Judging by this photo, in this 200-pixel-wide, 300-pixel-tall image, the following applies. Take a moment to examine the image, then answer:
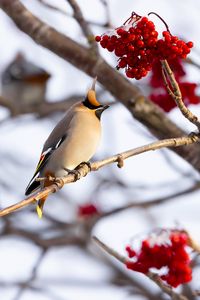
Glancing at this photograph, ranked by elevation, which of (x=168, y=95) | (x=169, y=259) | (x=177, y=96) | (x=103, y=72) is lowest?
(x=169, y=259)

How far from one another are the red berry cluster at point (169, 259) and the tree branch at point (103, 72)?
1.65 feet

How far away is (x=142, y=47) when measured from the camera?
260 centimetres

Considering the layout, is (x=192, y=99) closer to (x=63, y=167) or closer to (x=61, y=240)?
(x=63, y=167)

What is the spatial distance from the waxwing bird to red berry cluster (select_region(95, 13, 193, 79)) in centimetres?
144

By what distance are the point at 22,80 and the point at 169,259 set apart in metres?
5.95

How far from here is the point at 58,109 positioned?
6344mm

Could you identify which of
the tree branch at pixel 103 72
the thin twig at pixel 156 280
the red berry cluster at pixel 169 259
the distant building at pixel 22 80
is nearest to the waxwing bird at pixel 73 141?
the tree branch at pixel 103 72

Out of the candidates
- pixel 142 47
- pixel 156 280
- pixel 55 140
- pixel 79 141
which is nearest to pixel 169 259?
pixel 156 280

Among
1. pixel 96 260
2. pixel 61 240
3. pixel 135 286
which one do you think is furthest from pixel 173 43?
pixel 96 260

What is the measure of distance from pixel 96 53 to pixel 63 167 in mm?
693

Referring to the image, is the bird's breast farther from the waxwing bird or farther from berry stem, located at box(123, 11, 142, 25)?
berry stem, located at box(123, 11, 142, 25)

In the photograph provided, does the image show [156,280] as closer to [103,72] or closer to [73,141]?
[103,72]

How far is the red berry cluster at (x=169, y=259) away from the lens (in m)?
3.09

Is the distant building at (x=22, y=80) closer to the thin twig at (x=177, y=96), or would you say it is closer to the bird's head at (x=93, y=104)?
the bird's head at (x=93, y=104)
